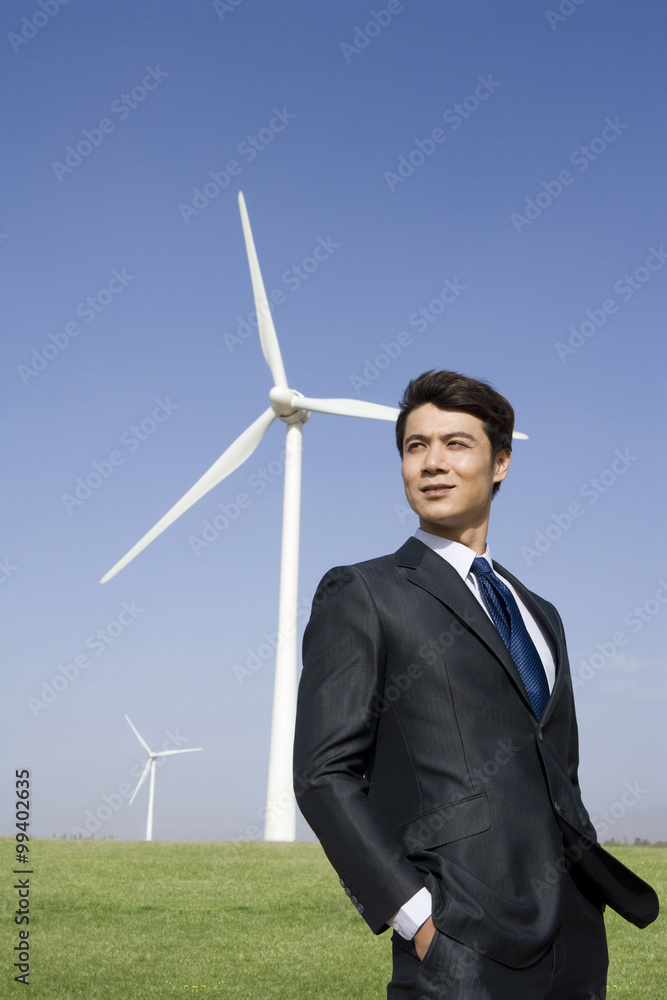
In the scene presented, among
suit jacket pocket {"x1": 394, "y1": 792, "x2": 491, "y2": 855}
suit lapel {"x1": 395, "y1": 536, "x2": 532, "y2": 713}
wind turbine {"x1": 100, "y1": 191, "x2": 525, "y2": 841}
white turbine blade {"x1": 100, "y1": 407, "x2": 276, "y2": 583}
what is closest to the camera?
suit jacket pocket {"x1": 394, "y1": 792, "x2": 491, "y2": 855}

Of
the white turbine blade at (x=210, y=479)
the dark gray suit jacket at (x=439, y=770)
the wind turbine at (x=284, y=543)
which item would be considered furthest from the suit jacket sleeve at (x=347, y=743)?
the wind turbine at (x=284, y=543)

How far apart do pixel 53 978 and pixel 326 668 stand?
10.8 m

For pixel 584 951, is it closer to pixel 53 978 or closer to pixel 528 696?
pixel 528 696

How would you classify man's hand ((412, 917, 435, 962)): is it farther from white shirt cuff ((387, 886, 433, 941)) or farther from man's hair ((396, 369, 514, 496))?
man's hair ((396, 369, 514, 496))

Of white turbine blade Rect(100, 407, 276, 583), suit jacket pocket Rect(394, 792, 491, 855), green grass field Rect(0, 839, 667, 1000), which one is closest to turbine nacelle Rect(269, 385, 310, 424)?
white turbine blade Rect(100, 407, 276, 583)

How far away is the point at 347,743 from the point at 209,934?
43.3ft

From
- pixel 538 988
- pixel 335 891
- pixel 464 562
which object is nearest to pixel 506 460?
pixel 464 562

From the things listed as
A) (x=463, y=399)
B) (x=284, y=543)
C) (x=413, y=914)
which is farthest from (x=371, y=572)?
(x=284, y=543)

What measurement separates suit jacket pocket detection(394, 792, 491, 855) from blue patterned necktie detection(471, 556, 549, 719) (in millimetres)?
506

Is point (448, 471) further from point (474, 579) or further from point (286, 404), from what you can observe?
point (286, 404)

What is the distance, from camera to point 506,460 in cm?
421

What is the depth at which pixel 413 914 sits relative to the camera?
9.61ft

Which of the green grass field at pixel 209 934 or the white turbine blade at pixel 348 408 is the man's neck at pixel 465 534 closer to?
the green grass field at pixel 209 934

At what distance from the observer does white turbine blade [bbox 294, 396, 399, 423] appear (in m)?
29.3
